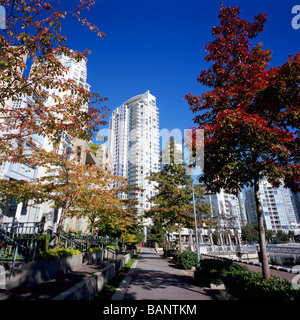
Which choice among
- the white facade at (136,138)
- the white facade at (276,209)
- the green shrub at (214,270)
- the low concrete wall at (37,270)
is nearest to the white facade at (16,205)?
the low concrete wall at (37,270)

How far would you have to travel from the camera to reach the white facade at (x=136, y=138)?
355 feet

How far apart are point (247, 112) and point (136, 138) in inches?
Result: 4293

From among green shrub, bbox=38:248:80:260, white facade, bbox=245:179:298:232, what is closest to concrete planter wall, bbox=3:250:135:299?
green shrub, bbox=38:248:80:260

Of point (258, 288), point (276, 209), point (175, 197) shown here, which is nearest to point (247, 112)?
point (258, 288)

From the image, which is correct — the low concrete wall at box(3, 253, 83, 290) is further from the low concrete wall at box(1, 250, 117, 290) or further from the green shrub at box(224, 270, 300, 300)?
the green shrub at box(224, 270, 300, 300)

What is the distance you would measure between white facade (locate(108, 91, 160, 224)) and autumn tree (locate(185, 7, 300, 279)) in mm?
93342

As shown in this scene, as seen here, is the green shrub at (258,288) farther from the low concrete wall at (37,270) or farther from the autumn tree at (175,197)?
the autumn tree at (175,197)

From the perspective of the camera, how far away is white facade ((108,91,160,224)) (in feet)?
355

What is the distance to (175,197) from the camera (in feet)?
71.8

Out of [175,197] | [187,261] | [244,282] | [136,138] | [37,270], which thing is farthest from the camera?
[136,138]

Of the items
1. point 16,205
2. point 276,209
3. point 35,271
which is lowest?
point 35,271

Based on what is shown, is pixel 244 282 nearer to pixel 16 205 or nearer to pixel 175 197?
pixel 175 197

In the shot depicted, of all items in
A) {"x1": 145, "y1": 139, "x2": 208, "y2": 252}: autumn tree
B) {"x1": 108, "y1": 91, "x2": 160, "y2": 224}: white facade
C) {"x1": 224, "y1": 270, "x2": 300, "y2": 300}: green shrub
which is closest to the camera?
{"x1": 224, "y1": 270, "x2": 300, "y2": 300}: green shrub
